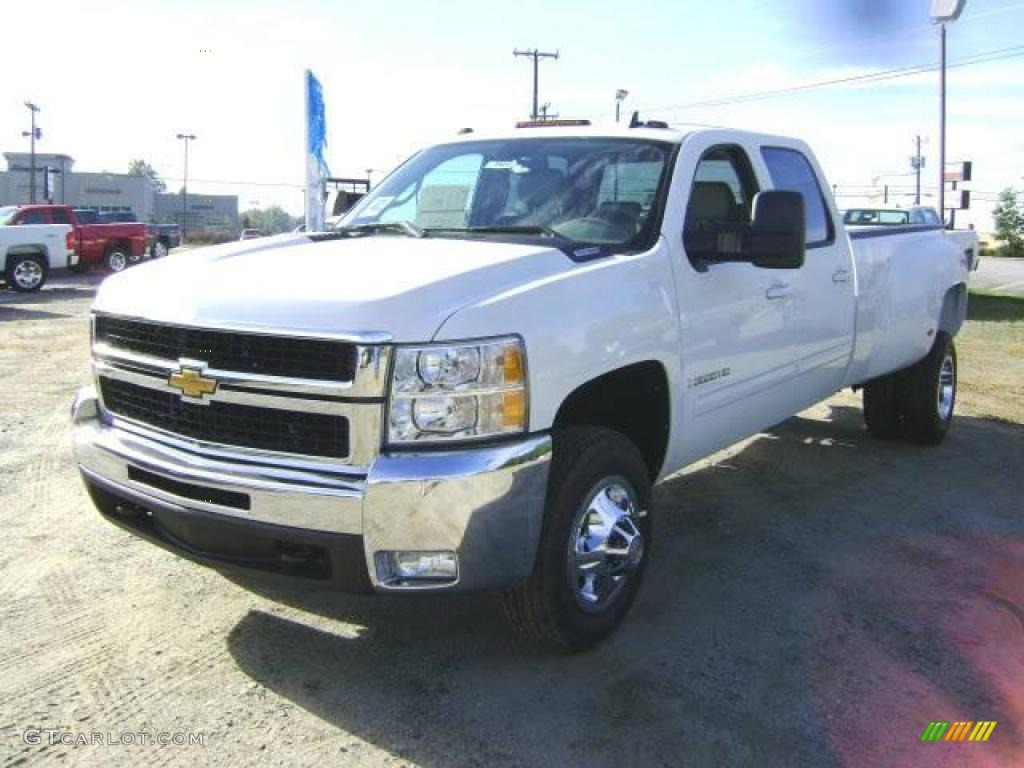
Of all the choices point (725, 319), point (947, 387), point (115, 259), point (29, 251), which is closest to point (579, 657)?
point (725, 319)

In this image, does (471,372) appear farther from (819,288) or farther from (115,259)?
(115,259)

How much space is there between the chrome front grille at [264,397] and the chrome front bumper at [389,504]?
0.05m

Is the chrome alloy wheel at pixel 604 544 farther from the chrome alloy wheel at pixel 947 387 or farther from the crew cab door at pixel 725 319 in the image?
the chrome alloy wheel at pixel 947 387

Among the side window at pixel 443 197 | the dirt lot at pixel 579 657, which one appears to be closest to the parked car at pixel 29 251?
→ the dirt lot at pixel 579 657

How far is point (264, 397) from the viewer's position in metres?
2.93

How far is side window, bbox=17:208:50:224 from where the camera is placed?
21047 mm

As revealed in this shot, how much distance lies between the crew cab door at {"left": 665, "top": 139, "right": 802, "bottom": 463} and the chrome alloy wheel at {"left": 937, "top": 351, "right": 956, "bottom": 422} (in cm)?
251

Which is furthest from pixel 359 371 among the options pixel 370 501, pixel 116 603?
pixel 116 603

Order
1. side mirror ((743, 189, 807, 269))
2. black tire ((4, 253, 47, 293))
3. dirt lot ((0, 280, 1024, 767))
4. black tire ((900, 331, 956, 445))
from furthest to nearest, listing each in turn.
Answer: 1. black tire ((4, 253, 47, 293))
2. black tire ((900, 331, 956, 445))
3. side mirror ((743, 189, 807, 269))
4. dirt lot ((0, 280, 1024, 767))

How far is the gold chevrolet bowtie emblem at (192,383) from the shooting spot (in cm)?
304

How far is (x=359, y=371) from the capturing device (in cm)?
278

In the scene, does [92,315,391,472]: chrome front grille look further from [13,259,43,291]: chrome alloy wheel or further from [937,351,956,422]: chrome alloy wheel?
[13,259,43,291]: chrome alloy wheel

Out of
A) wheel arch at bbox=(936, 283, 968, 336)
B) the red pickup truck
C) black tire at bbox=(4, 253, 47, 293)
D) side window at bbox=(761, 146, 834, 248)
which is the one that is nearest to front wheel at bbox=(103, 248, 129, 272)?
the red pickup truck

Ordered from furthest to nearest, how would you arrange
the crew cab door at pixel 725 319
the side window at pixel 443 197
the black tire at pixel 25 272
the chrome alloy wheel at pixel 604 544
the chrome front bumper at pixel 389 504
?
the black tire at pixel 25 272
the side window at pixel 443 197
the crew cab door at pixel 725 319
the chrome alloy wheel at pixel 604 544
the chrome front bumper at pixel 389 504
